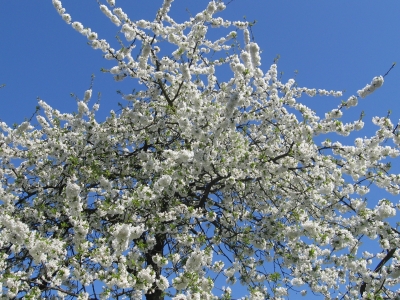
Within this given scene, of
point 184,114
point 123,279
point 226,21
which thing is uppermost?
point 226,21

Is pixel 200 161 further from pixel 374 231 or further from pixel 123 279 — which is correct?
pixel 374 231

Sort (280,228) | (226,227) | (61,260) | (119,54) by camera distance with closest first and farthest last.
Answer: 1. (61,260)
2. (280,228)
3. (226,227)
4. (119,54)

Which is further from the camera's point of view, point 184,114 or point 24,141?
point 24,141

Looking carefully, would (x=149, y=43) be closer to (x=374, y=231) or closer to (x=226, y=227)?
(x=226, y=227)

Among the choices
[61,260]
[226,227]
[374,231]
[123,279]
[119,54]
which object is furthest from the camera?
[119,54]

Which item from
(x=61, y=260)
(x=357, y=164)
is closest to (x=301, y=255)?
(x=357, y=164)

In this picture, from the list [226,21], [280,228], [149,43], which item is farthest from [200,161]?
[226,21]

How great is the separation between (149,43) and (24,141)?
13.7 feet

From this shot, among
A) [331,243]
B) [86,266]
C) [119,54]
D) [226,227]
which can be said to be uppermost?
[119,54]

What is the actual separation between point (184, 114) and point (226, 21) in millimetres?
2879

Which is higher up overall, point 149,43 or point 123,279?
point 149,43

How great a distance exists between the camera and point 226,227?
8.05m

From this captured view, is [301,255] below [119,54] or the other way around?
below

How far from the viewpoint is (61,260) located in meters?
6.35
